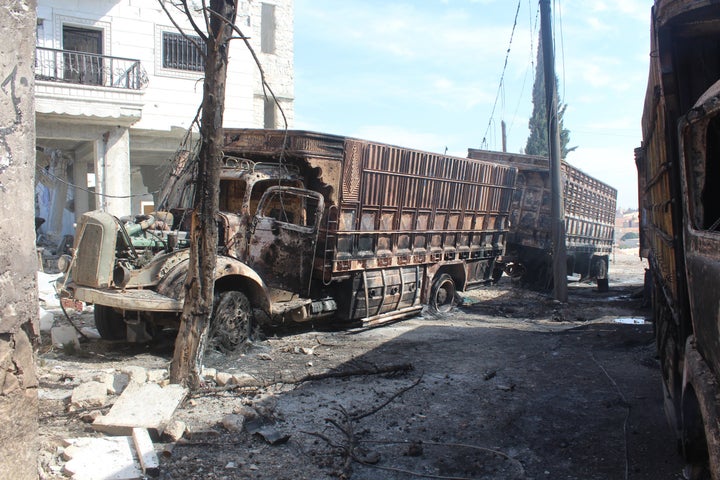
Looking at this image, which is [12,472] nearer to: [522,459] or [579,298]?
[522,459]

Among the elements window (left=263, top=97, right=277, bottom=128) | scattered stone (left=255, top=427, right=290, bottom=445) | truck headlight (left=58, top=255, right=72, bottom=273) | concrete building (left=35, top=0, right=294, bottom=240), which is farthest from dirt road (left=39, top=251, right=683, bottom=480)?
window (left=263, top=97, right=277, bottom=128)

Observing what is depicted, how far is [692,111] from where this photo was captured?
2.95 metres

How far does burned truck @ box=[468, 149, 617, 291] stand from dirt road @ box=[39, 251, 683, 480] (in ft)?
19.2

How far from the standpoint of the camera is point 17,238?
9.55 feet

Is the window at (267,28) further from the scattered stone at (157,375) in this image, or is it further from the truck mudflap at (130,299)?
the scattered stone at (157,375)

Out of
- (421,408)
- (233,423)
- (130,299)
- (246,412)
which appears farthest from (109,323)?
(421,408)

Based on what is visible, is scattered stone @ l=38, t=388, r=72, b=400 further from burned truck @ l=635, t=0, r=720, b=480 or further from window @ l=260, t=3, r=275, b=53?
window @ l=260, t=3, r=275, b=53

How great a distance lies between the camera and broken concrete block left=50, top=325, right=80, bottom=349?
23.3 feet

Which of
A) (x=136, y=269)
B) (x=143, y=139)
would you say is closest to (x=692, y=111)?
(x=136, y=269)

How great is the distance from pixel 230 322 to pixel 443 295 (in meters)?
5.42

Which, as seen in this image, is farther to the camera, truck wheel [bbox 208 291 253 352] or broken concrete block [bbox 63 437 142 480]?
truck wheel [bbox 208 291 253 352]

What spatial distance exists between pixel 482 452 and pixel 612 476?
89cm

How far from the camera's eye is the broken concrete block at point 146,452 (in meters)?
3.89

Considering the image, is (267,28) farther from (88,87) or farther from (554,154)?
(554,154)
